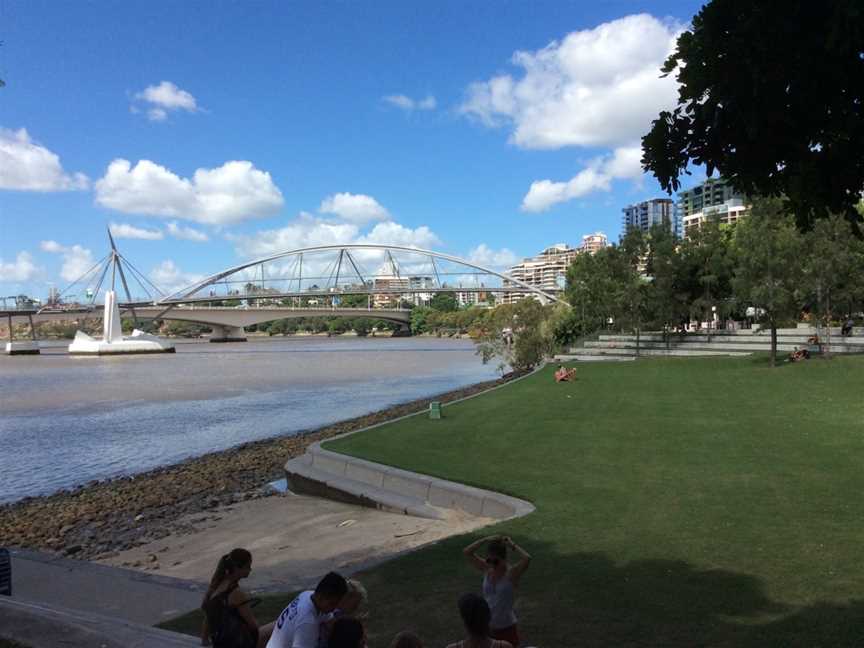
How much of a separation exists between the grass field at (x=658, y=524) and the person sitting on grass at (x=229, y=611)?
1225 millimetres

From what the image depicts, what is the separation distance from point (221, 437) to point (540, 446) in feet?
48.0

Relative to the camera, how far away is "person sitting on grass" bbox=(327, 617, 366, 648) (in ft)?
12.6

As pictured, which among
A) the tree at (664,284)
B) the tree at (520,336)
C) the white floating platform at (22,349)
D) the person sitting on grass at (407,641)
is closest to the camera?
the person sitting on grass at (407,641)

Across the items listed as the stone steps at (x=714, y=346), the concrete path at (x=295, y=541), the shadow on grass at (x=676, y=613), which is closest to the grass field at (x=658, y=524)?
the shadow on grass at (x=676, y=613)

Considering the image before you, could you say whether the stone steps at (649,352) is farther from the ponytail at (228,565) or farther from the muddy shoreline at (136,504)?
the ponytail at (228,565)

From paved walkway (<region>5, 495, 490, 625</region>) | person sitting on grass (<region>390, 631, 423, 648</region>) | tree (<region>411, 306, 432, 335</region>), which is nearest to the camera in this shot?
person sitting on grass (<region>390, 631, 423, 648</region>)

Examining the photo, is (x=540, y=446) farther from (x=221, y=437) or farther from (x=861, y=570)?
(x=221, y=437)

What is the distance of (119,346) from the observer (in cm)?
9081

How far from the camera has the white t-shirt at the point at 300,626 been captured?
420 cm

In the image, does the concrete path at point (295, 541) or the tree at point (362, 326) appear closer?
the concrete path at point (295, 541)

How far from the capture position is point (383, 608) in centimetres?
630

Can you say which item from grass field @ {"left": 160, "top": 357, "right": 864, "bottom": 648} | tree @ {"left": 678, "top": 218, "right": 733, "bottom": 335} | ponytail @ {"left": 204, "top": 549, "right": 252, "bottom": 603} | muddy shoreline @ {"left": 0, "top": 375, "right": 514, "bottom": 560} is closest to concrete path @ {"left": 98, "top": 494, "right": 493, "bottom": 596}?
muddy shoreline @ {"left": 0, "top": 375, "right": 514, "bottom": 560}

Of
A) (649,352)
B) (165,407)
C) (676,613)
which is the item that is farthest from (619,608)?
(649,352)

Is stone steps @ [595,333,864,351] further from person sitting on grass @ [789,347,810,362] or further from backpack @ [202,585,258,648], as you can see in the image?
backpack @ [202,585,258,648]
